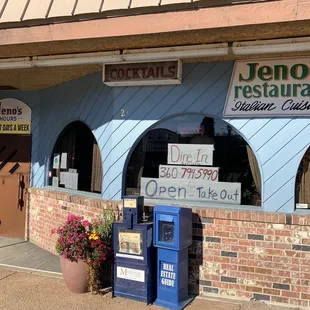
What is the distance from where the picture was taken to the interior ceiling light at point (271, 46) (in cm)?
429

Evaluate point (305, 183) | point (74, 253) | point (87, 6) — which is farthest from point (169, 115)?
point (74, 253)

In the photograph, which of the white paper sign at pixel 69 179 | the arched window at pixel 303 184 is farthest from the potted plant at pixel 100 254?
the arched window at pixel 303 184

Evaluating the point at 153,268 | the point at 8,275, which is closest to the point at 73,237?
the point at 153,268

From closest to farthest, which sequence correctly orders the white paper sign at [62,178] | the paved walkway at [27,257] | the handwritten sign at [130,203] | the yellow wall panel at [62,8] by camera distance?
the yellow wall panel at [62,8] < the handwritten sign at [130,203] < the paved walkway at [27,257] < the white paper sign at [62,178]

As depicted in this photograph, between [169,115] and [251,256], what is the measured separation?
2.15 meters

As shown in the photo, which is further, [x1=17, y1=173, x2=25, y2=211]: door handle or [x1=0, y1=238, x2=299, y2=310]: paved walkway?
[x1=17, y1=173, x2=25, y2=211]: door handle

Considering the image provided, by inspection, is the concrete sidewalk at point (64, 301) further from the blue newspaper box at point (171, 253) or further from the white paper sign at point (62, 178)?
the white paper sign at point (62, 178)

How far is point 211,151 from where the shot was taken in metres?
5.20

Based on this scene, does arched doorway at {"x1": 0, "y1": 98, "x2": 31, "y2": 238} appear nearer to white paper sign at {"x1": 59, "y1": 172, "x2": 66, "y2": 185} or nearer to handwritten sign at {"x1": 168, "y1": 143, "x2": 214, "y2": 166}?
white paper sign at {"x1": 59, "y1": 172, "x2": 66, "y2": 185}

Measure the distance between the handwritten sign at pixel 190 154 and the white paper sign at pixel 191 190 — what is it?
0.88 ft

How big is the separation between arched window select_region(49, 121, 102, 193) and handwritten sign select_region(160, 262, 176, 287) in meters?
1.93

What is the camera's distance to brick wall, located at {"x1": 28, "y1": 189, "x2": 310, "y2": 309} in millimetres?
4535

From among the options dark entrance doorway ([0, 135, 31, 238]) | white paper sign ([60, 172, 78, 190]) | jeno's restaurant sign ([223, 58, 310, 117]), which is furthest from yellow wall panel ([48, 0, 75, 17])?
dark entrance doorway ([0, 135, 31, 238])

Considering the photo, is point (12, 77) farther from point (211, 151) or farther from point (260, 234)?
point (260, 234)
